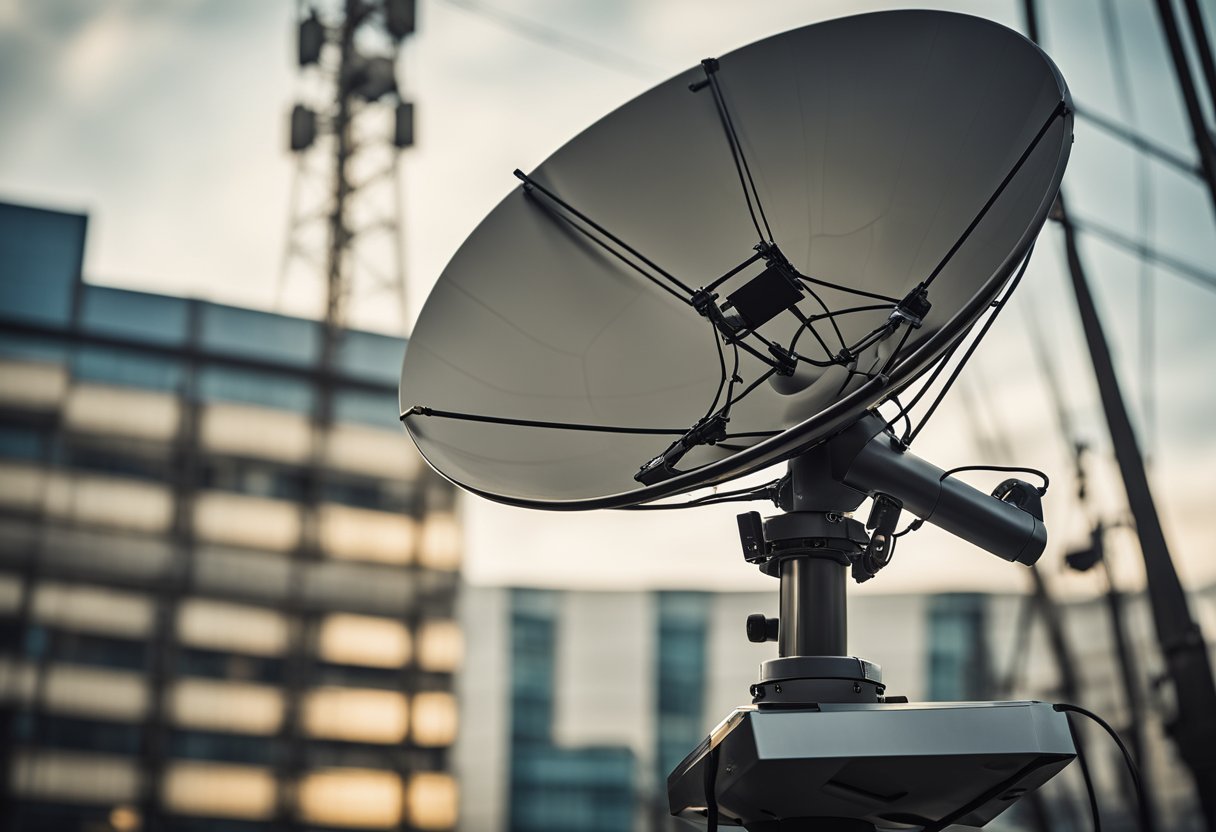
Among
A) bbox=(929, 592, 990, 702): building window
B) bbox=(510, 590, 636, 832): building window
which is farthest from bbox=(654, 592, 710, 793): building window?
bbox=(929, 592, 990, 702): building window

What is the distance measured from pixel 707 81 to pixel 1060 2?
6.11 metres

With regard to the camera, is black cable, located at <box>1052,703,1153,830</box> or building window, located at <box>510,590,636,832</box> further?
building window, located at <box>510,590,636,832</box>

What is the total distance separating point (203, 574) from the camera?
1639cm

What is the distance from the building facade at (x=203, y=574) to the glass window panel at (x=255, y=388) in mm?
32

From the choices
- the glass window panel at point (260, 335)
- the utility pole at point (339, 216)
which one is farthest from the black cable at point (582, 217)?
the glass window panel at point (260, 335)

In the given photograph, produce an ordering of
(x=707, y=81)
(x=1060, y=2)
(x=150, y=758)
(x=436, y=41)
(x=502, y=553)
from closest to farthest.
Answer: (x=707, y=81) → (x=1060, y=2) → (x=150, y=758) → (x=436, y=41) → (x=502, y=553)

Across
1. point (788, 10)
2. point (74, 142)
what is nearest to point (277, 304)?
point (74, 142)

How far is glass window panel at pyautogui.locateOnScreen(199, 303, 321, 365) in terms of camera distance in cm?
1680

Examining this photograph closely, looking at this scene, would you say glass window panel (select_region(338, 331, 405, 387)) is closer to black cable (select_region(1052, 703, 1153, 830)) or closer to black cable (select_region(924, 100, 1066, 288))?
black cable (select_region(924, 100, 1066, 288))

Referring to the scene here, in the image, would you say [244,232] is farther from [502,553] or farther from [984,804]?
[984,804]

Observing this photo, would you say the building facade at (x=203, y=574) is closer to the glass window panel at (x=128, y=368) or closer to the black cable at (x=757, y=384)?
the glass window panel at (x=128, y=368)

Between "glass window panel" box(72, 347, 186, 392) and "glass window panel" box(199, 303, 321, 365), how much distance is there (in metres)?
0.58

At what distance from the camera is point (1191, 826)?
13.4 m

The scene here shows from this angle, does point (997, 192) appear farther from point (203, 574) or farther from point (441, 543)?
point (441, 543)
